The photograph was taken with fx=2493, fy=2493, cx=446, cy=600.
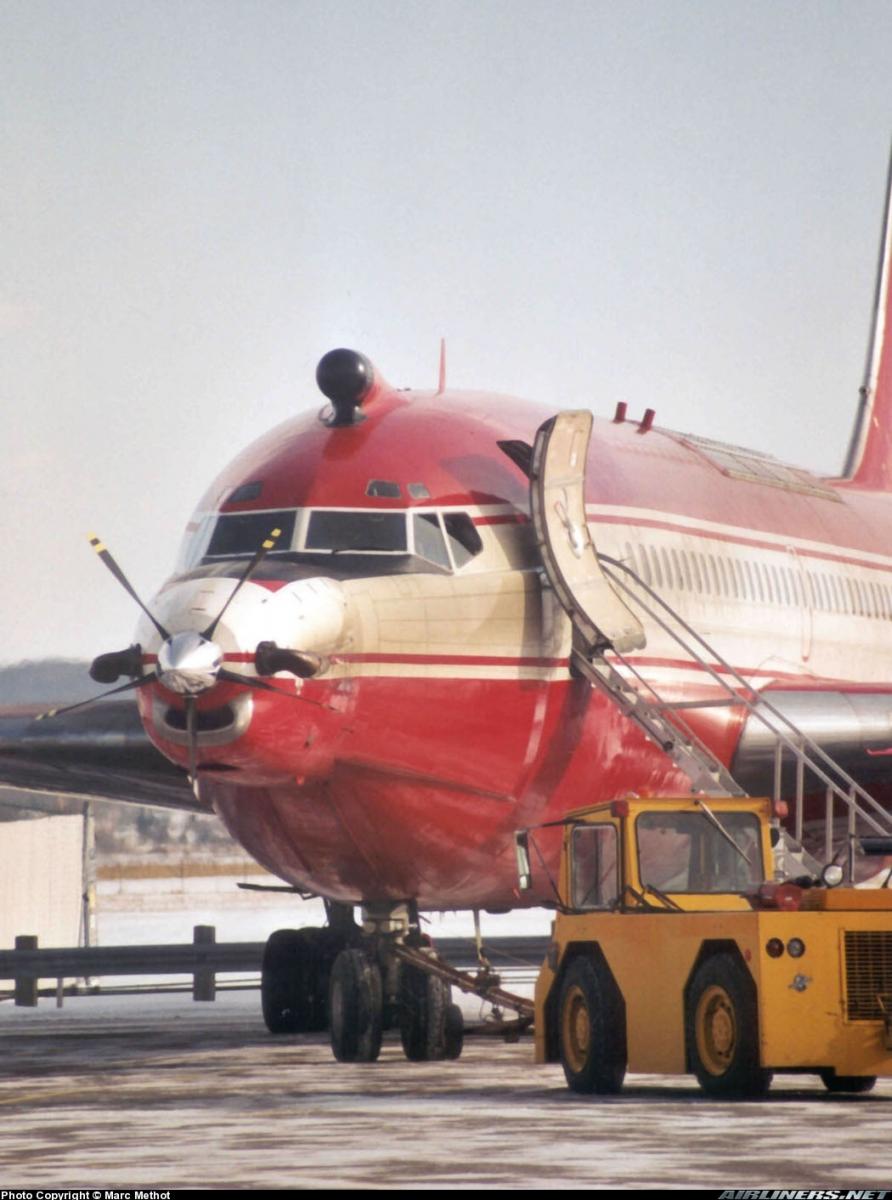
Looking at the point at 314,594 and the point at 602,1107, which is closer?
the point at 602,1107

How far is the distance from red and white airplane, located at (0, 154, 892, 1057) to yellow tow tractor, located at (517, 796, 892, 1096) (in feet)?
6.33

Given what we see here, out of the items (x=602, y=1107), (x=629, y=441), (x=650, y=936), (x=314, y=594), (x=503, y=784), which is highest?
(x=629, y=441)

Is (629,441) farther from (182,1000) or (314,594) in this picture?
(182,1000)

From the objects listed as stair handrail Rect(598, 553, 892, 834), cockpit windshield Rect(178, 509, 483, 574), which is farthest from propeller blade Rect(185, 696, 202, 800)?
stair handrail Rect(598, 553, 892, 834)

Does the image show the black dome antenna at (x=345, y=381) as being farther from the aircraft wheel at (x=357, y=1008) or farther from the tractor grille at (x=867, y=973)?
the tractor grille at (x=867, y=973)

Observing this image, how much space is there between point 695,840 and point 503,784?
334 centimetres

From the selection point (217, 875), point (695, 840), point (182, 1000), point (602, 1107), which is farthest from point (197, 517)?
point (217, 875)

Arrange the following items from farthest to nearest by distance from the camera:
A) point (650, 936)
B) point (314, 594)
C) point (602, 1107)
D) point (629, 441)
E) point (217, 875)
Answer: point (217, 875), point (629, 441), point (314, 594), point (650, 936), point (602, 1107)

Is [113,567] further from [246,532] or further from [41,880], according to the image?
[41,880]

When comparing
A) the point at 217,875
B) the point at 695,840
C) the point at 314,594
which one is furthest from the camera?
the point at 217,875

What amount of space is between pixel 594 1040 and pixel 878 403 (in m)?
22.4

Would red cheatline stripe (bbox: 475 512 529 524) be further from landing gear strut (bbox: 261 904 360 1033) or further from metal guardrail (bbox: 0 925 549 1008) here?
metal guardrail (bbox: 0 925 549 1008)

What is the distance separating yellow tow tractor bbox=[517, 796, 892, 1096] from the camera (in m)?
15.8

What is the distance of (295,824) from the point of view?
69.3ft
